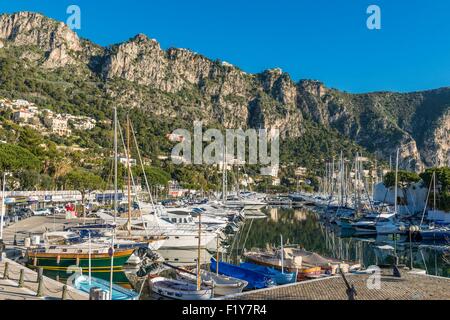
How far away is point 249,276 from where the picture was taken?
909 inches

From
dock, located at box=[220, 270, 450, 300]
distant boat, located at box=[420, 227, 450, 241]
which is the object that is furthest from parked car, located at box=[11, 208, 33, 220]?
distant boat, located at box=[420, 227, 450, 241]

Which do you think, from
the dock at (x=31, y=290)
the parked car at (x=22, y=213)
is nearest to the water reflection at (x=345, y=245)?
the dock at (x=31, y=290)

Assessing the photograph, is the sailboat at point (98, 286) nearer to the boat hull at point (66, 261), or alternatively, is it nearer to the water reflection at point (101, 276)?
the water reflection at point (101, 276)

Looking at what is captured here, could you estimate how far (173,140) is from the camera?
16038cm

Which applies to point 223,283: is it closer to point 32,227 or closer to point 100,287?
point 100,287

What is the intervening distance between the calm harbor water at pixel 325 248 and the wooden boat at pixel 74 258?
0.67 metres

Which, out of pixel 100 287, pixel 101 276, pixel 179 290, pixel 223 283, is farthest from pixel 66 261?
pixel 223 283

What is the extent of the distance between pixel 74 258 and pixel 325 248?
2379 cm

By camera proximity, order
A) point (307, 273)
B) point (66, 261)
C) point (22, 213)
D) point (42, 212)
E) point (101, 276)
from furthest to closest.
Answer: point (42, 212)
point (22, 213)
point (66, 261)
point (101, 276)
point (307, 273)

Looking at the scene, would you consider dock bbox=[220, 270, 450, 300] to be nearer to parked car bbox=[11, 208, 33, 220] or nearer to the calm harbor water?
the calm harbor water

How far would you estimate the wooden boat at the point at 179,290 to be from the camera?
19.4 meters
